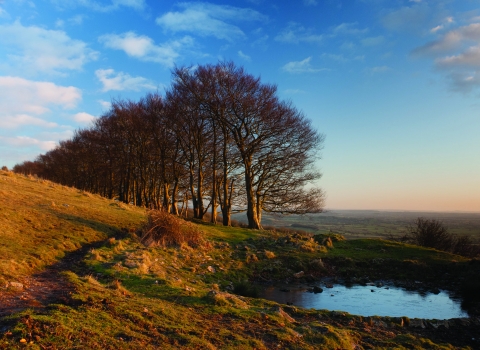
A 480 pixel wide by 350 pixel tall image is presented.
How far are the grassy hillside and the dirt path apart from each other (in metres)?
0.03

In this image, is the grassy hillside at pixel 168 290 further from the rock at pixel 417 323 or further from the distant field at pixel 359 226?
the distant field at pixel 359 226

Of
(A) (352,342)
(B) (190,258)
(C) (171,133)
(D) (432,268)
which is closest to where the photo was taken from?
(A) (352,342)

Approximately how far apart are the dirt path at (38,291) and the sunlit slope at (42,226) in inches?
20.9

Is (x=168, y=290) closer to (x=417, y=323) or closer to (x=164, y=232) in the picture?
(x=417, y=323)

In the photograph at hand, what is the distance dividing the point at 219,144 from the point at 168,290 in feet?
79.1

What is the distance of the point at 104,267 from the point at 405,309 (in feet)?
34.9

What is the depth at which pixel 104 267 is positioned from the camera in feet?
36.8

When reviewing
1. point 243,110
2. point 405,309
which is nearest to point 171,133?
point 243,110

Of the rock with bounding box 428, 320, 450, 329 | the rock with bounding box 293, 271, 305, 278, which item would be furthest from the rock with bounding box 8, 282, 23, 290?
the rock with bounding box 293, 271, 305, 278

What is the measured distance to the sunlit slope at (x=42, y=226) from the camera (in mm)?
10654

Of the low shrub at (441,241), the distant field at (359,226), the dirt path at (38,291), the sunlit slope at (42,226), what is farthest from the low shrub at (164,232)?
the low shrub at (441,241)

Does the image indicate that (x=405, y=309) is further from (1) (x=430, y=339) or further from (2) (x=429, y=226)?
(2) (x=429, y=226)

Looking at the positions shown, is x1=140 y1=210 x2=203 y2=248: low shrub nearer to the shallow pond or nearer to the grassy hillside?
the grassy hillside

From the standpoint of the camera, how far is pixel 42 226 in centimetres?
1502
